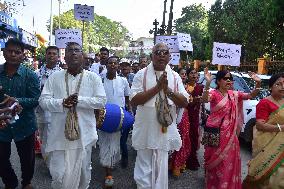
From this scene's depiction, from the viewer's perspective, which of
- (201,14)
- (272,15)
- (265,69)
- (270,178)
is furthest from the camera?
(201,14)

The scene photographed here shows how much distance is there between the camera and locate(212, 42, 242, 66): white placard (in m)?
8.46

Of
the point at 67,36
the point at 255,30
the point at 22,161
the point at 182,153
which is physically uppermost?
the point at 255,30

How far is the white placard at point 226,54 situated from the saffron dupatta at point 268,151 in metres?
4.11

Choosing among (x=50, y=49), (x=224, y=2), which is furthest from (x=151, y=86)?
(x=224, y=2)

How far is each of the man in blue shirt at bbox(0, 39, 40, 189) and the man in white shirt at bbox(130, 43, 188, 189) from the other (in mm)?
1299

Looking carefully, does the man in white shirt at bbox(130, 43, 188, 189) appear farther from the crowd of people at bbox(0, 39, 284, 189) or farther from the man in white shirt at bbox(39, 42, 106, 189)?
the man in white shirt at bbox(39, 42, 106, 189)

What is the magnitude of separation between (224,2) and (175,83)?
85.5ft

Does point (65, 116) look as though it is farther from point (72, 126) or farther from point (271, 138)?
point (271, 138)

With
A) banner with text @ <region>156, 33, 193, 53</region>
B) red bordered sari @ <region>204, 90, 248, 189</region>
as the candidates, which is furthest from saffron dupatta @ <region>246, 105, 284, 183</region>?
banner with text @ <region>156, 33, 193, 53</region>

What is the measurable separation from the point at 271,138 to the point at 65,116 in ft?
7.88

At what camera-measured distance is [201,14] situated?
73.6m

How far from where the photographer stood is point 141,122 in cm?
432

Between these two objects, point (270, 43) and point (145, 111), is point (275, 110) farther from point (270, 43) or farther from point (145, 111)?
point (270, 43)

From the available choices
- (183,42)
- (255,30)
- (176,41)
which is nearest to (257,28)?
(255,30)
